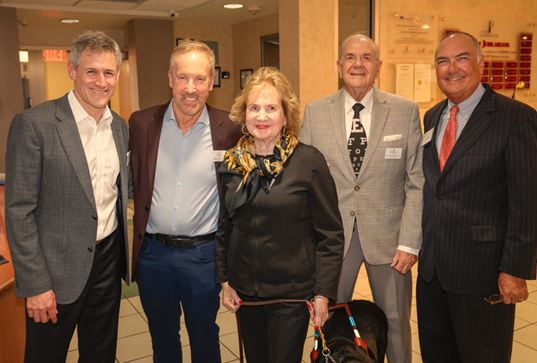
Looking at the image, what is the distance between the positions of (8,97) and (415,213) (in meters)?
8.86

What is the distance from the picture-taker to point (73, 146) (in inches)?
76.4

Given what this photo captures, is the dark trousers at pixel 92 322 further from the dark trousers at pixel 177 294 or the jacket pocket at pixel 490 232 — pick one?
the jacket pocket at pixel 490 232

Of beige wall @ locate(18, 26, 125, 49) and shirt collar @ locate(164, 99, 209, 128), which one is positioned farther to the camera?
beige wall @ locate(18, 26, 125, 49)

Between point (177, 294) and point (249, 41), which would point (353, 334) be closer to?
point (177, 294)

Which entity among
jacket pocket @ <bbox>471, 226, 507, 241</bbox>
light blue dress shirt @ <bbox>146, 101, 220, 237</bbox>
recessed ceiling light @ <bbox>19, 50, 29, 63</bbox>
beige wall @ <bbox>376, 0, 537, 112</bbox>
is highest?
recessed ceiling light @ <bbox>19, 50, 29, 63</bbox>

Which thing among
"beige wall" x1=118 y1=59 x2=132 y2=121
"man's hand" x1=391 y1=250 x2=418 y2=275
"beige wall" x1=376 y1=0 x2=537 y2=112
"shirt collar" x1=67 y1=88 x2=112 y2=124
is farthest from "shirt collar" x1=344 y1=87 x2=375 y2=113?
"beige wall" x1=118 y1=59 x2=132 y2=121

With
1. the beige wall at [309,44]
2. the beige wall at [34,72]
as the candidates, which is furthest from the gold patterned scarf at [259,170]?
the beige wall at [34,72]

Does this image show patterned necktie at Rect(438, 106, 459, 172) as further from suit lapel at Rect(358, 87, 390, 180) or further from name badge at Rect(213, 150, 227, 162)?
name badge at Rect(213, 150, 227, 162)

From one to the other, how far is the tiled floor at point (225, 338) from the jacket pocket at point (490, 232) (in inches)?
54.2

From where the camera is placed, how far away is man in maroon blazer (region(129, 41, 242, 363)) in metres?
2.23

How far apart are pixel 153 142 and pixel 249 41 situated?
8769 millimetres

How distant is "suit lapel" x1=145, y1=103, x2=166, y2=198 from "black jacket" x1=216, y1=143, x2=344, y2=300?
51cm

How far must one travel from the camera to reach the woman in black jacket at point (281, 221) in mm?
1872

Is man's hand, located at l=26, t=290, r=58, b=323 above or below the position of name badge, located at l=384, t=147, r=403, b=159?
below
